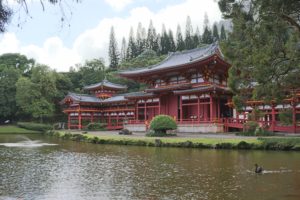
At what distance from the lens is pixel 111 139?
33.3 meters

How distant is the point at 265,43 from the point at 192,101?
79.9 feet

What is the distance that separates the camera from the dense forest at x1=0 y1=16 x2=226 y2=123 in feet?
198

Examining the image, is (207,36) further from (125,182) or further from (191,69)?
(125,182)

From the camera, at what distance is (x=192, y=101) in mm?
40812

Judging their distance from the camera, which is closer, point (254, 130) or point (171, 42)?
point (254, 130)

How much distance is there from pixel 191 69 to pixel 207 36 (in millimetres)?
55032

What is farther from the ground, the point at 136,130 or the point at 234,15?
the point at 234,15

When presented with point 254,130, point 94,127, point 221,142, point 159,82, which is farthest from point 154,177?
point 94,127

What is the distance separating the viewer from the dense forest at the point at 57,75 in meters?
60.4

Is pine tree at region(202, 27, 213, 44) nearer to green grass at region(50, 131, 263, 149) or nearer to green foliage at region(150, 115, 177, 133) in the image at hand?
green foliage at region(150, 115, 177, 133)

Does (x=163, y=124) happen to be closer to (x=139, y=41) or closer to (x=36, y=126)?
(x=36, y=126)

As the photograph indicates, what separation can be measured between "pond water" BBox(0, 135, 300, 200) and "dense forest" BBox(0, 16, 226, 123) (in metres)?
40.1

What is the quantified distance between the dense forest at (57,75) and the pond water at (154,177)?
40.1 metres

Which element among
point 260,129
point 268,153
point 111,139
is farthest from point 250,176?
point 111,139
